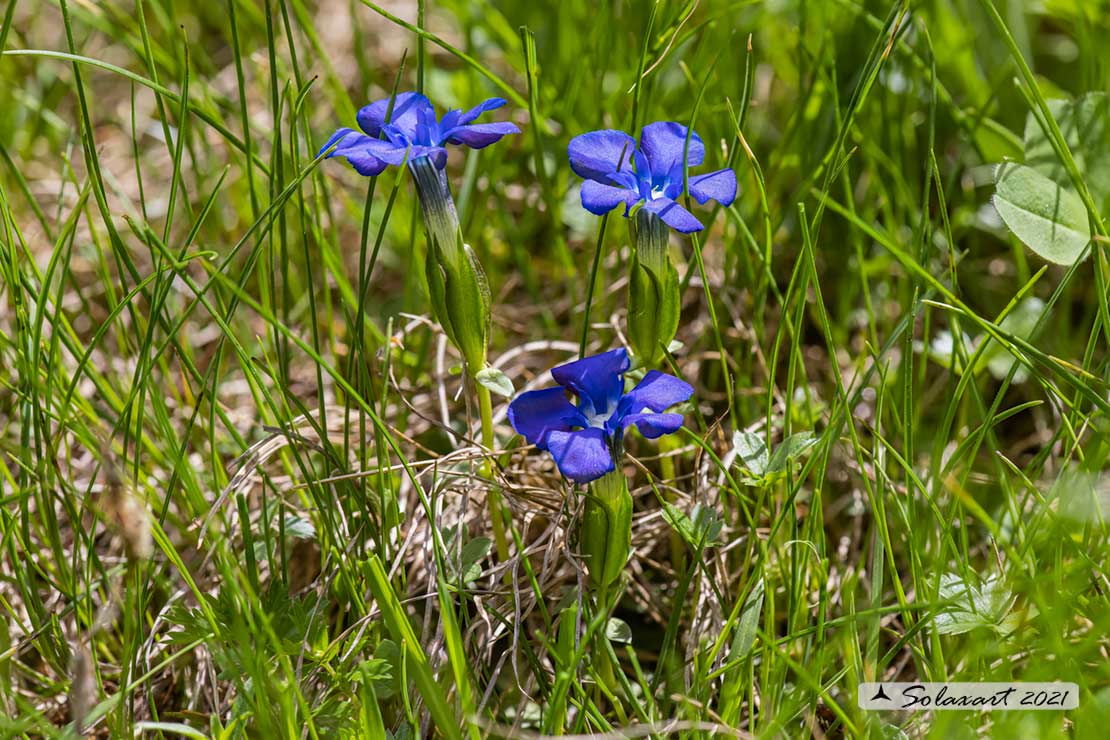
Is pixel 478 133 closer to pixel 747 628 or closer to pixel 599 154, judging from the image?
pixel 599 154

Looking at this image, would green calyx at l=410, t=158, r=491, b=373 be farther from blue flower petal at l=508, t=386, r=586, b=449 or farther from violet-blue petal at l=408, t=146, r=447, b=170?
blue flower petal at l=508, t=386, r=586, b=449

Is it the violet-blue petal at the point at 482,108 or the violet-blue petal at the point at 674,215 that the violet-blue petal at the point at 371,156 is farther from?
the violet-blue petal at the point at 674,215

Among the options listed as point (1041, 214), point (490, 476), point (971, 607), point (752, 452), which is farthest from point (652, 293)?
point (1041, 214)

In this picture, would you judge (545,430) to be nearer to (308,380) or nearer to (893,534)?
(893,534)

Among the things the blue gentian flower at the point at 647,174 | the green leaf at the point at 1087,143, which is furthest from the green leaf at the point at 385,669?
the green leaf at the point at 1087,143

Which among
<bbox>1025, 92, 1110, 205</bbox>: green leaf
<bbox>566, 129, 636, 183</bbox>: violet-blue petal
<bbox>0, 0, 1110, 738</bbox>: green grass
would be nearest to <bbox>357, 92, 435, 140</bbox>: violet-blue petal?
<bbox>0, 0, 1110, 738</bbox>: green grass

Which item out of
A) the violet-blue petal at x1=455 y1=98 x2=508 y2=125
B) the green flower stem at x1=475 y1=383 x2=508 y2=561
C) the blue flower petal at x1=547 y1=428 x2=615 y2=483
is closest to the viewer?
the blue flower petal at x1=547 y1=428 x2=615 y2=483

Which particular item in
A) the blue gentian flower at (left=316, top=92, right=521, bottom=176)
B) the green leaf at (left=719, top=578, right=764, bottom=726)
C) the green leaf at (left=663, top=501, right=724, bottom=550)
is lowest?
the green leaf at (left=719, top=578, right=764, bottom=726)
